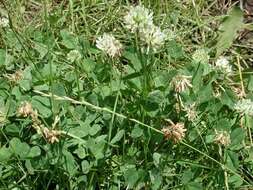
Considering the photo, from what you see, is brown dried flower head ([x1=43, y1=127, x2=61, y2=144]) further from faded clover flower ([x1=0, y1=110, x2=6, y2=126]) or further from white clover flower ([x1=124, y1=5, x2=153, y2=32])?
white clover flower ([x1=124, y1=5, x2=153, y2=32])

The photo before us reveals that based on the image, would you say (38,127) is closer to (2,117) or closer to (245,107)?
(2,117)

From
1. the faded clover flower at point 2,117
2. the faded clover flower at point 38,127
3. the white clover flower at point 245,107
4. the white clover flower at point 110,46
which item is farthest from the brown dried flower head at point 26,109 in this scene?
the white clover flower at point 245,107

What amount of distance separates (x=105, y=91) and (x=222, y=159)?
1.03ft

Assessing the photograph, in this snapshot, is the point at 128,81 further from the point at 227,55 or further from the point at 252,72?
the point at 227,55

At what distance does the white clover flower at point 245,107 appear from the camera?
1591 millimetres

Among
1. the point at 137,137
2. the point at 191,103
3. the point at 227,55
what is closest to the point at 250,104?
the point at 191,103

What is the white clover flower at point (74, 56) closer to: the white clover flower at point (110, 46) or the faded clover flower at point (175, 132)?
the white clover flower at point (110, 46)

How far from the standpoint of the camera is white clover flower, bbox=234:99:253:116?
1591 mm

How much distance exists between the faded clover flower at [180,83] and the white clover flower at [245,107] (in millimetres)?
139

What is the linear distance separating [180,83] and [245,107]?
7.0 inches

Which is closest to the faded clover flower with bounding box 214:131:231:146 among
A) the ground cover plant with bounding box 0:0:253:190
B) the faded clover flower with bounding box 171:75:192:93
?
the ground cover plant with bounding box 0:0:253:190

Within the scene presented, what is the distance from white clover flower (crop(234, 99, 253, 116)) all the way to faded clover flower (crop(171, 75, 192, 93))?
139 mm

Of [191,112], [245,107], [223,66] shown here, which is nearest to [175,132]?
[191,112]

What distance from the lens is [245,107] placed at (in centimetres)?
159
